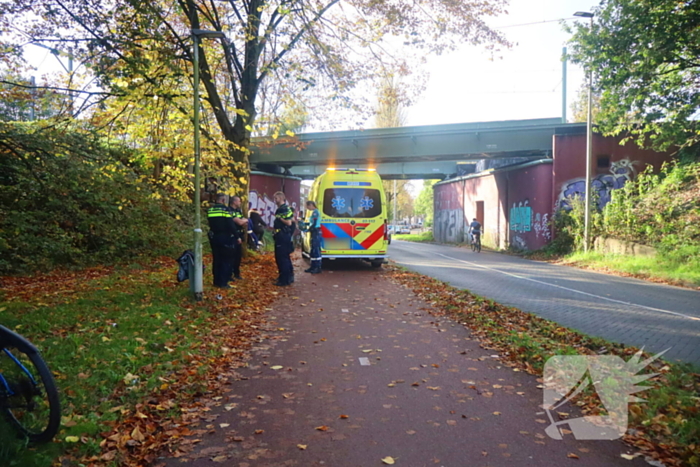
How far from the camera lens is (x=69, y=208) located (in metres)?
13.7

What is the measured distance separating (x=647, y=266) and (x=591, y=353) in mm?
11303

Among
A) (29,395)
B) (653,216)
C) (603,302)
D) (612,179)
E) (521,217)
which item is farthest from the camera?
(521,217)

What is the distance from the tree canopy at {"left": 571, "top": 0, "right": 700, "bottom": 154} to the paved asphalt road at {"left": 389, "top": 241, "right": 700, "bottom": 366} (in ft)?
19.5

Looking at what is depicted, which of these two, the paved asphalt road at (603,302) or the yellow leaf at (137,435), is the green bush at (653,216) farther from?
the yellow leaf at (137,435)

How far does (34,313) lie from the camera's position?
6.91 metres

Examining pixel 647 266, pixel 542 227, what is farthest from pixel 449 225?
pixel 647 266

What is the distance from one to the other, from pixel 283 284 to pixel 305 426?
7.58 m

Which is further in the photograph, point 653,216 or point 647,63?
point 653,216

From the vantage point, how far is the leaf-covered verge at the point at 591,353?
3.63 m

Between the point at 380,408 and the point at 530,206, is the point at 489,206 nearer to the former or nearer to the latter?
the point at 530,206

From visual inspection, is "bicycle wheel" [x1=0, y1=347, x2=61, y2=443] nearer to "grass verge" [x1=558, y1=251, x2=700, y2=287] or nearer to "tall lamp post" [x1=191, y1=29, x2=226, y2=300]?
"tall lamp post" [x1=191, y1=29, x2=226, y2=300]

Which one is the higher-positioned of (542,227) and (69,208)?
(69,208)

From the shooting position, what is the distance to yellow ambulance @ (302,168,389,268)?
14361mm

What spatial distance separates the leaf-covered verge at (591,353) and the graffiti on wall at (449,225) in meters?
25.9
